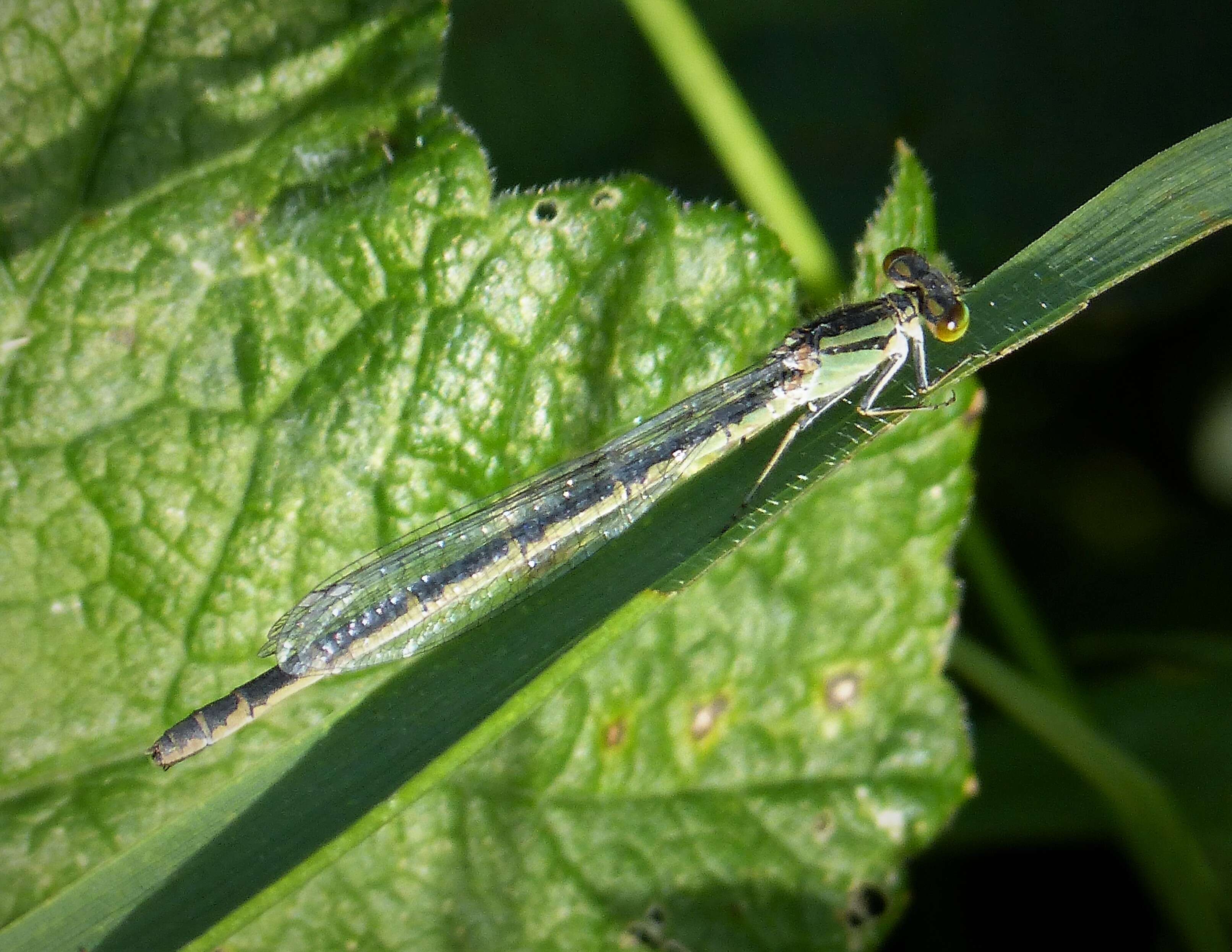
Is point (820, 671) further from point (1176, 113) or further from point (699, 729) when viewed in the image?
point (1176, 113)

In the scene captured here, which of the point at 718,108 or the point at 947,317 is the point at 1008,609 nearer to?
the point at 947,317

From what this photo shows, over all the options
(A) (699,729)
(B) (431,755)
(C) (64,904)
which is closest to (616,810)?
(A) (699,729)

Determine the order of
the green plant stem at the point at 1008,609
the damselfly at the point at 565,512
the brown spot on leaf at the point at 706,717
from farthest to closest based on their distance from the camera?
the green plant stem at the point at 1008,609 → the brown spot on leaf at the point at 706,717 → the damselfly at the point at 565,512

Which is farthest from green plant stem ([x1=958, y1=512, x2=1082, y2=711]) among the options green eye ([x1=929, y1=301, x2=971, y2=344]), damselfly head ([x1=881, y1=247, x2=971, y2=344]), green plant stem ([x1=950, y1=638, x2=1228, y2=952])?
green eye ([x1=929, y1=301, x2=971, y2=344])

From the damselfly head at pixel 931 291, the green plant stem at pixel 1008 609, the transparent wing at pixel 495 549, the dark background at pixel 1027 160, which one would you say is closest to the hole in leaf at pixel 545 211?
the transparent wing at pixel 495 549

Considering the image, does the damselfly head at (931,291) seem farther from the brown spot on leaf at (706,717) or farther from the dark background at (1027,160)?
the dark background at (1027,160)

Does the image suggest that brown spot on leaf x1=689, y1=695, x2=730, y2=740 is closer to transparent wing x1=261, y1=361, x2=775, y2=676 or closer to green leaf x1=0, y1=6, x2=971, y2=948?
green leaf x1=0, y1=6, x2=971, y2=948
